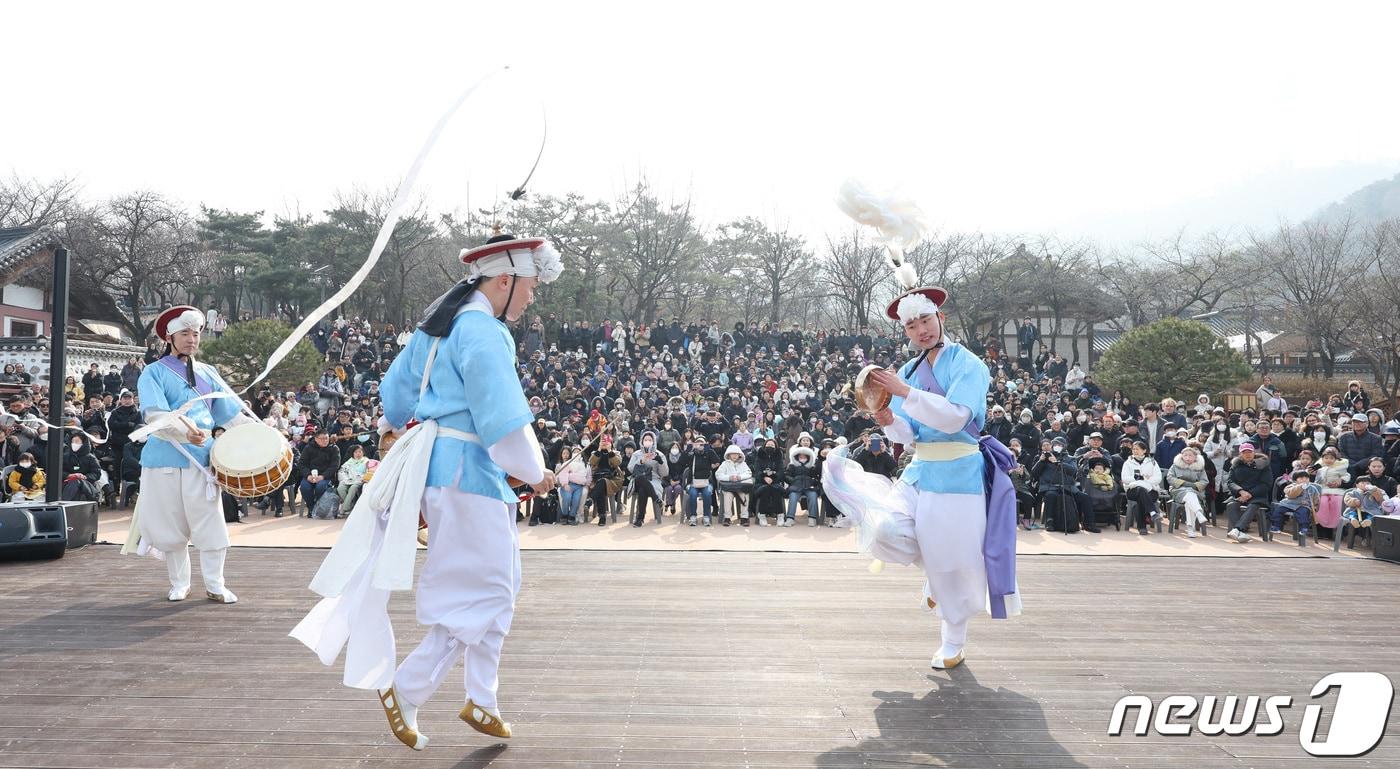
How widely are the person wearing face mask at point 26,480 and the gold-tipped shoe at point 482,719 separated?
8480mm

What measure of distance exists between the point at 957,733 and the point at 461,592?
70.1 inches

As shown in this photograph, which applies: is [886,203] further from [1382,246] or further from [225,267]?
[1382,246]

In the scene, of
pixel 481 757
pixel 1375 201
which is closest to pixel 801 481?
pixel 481 757

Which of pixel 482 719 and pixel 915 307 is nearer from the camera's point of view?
pixel 482 719

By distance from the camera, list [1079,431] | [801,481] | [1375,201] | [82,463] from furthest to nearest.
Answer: [1375,201]
[1079,431]
[801,481]
[82,463]

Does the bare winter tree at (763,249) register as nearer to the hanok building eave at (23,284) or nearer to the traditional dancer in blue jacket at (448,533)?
the hanok building eave at (23,284)

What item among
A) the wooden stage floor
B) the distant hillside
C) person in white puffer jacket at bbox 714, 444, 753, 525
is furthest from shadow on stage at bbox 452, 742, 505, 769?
the distant hillside

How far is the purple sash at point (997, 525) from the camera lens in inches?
163

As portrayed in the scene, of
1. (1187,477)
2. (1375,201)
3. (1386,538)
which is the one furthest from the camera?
(1375,201)

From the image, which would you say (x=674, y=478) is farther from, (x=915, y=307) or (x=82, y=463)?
(x=915, y=307)

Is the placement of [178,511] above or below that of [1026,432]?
below

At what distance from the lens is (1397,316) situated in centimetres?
2291

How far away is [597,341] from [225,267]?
15.1 m

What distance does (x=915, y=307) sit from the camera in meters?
4.29
